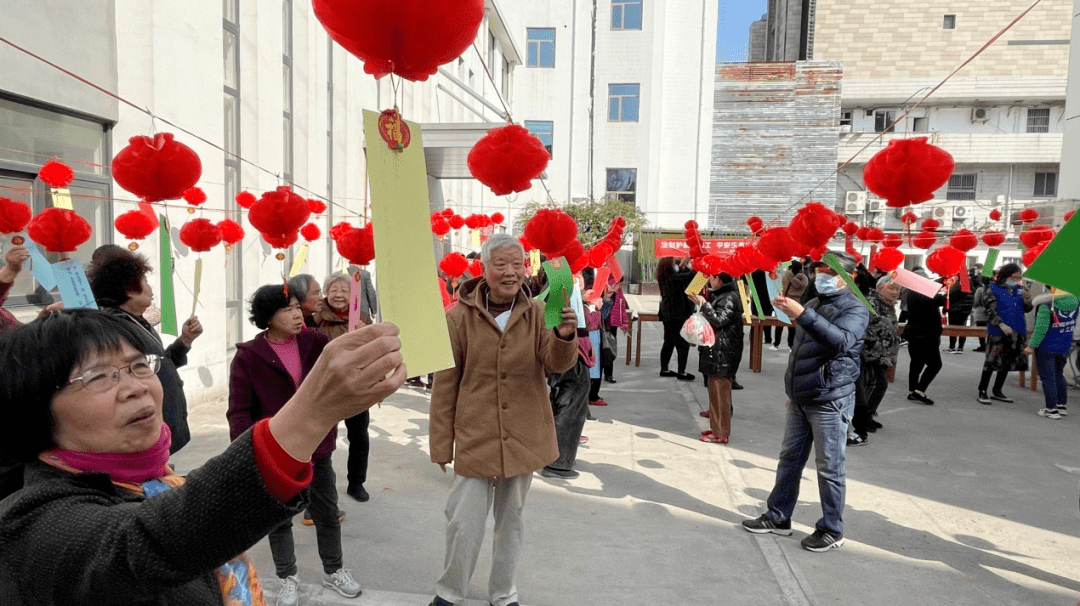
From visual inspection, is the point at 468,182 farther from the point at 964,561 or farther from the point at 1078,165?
the point at 964,561

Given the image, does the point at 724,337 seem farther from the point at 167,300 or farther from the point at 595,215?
the point at 595,215

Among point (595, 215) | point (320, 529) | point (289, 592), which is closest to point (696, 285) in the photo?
point (320, 529)

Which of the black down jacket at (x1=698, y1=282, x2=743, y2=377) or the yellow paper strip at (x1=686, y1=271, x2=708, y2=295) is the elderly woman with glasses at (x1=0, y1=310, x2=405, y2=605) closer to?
the yellow paper strip at (x1=686, y1=271, x2=708, y2=295)

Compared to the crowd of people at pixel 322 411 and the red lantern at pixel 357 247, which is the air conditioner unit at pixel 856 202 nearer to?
the crowd of people at pixel 322 411

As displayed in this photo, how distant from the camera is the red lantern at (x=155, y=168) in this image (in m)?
3.66

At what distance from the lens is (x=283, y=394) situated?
349 cm

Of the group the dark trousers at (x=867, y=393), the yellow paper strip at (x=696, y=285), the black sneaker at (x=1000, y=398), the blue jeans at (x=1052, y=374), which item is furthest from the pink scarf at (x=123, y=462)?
the black sneaker at (x=1000, y=398)

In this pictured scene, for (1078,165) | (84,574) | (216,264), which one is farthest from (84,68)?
(1078,165)

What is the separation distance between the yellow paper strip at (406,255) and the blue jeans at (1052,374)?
9.93 metres

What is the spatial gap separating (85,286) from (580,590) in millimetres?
3033

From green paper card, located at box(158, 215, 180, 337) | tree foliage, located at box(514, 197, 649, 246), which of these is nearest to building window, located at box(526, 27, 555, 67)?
tree foliage, located at box(514, 197, 649, 246)

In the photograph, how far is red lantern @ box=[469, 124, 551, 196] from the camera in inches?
115

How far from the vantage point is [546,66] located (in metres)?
30.5

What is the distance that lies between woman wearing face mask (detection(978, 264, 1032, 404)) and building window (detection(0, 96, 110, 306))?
34.8 feet
